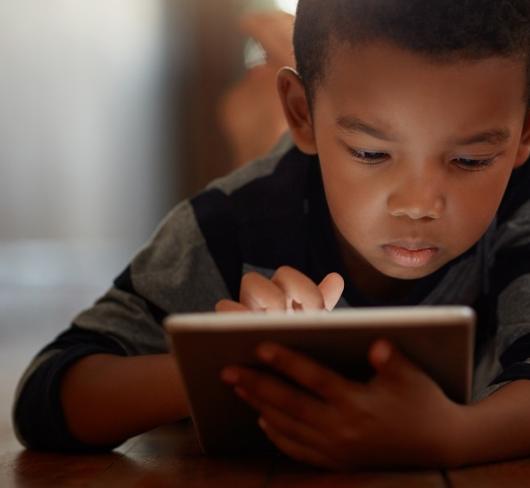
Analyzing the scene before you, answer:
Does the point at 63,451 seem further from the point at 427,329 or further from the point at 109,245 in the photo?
the point at 109,245

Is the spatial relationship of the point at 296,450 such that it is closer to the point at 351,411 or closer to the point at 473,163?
the point at 351,411

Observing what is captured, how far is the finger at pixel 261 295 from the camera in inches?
34.2

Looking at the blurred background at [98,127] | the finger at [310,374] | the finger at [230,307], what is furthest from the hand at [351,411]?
the blurred background at [98,127]

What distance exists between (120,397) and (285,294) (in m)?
0.22

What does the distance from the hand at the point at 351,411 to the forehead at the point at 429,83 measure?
244 mm

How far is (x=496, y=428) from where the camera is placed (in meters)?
0.86

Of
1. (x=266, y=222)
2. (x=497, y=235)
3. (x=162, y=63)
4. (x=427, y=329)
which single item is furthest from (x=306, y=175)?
(x=162, y=63)

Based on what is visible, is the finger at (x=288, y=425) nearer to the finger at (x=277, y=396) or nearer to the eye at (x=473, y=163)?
the finger at (x=277, y=396)

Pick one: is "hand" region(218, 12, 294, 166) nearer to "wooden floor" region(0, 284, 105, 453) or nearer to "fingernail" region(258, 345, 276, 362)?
"wooden floor" region(0, 284, 105, 453)

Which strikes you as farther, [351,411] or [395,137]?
[395,137]

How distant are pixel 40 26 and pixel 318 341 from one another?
2.92 m

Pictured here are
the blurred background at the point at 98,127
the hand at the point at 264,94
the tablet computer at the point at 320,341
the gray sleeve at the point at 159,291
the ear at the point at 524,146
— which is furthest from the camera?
the blurred background at the point at 98,127

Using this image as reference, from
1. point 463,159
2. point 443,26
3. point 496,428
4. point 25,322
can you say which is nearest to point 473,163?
point 463,159

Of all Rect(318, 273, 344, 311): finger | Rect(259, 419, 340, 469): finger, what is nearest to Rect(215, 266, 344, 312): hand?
Rect(318, 273, 344, 311): finger
